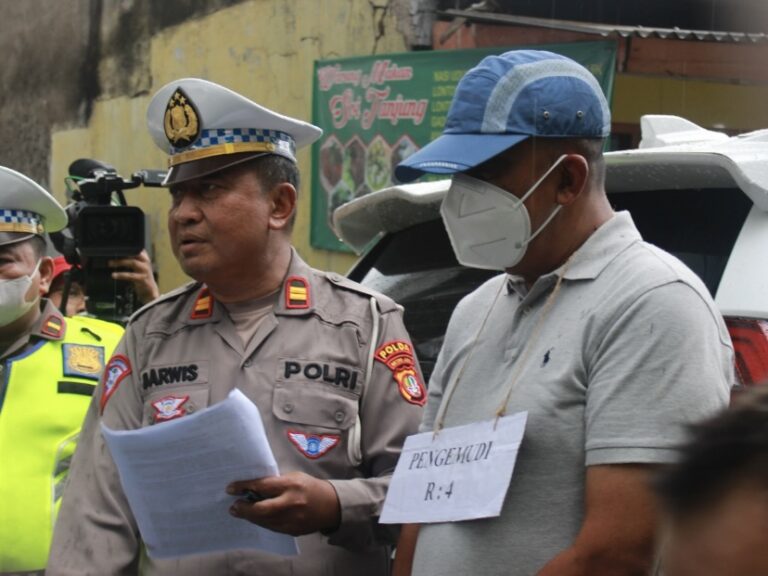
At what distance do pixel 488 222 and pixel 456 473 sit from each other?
439 millimetres

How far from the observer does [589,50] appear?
26.8 ft

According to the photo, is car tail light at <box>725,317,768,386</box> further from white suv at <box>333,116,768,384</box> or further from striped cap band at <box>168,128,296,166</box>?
striped cap band at <box>168,128,296,166</box>

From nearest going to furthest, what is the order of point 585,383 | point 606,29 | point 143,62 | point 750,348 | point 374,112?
point 585,383, point 750,348, point 606,29, point 374,112, point 143,62

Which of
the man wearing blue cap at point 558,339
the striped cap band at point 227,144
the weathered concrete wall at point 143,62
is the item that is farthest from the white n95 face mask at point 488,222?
the weathered concrete wall at point 143,62

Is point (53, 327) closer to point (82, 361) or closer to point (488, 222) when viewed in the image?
point (82, 361)

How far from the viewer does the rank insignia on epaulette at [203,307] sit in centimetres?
312

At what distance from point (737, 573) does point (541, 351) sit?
1.26m

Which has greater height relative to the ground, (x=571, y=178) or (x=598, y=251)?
(x=571, y=178)

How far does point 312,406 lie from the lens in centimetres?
295

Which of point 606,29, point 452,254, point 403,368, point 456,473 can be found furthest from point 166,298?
point 606,29

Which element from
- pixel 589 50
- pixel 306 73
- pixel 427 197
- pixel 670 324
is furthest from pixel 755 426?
pixel 306 73

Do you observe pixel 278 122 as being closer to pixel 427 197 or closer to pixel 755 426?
pixel 427 197

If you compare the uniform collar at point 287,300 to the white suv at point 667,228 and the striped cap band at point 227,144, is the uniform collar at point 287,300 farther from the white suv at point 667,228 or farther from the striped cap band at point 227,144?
the white suv at point 667,228

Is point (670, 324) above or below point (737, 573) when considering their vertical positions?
below
